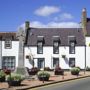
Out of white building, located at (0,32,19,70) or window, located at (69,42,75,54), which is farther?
window, located at (69,42,75,54)

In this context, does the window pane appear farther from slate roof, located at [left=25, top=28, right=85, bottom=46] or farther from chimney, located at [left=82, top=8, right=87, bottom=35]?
chimney, located at [left=82, top=8, right=87, bottom=35]

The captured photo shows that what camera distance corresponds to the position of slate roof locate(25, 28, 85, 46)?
67062 millimetres

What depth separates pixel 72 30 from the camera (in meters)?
69.8

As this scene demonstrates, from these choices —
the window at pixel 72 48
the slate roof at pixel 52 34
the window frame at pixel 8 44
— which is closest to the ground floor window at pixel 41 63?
the slate roof at pixel 52 34

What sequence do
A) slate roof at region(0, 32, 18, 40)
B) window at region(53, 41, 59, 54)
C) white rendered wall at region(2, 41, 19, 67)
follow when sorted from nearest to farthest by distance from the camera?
1. white rendered wall at region(2, 41, 19, 67)
2. slate roof at region(0, 32, 18, 40)
3. window at region(53, 41, 59, 54)

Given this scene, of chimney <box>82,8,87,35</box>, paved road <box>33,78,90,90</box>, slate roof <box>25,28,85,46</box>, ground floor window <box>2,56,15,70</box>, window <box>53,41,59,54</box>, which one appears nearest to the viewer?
paved road <box>33,78,90,90</box>

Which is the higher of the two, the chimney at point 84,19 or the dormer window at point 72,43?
the chimney at point 84,19

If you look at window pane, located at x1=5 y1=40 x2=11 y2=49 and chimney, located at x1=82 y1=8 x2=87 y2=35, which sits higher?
chimney, located at x1=82 y1=8 x2=87 y2=35

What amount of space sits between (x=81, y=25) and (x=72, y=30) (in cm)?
188

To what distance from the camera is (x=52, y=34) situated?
6894 centimetres

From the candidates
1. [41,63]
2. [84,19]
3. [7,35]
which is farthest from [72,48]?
[7,35]

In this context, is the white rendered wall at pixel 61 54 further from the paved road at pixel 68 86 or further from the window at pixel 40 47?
the paved road at pixel 68 86

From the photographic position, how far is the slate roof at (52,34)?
220ft

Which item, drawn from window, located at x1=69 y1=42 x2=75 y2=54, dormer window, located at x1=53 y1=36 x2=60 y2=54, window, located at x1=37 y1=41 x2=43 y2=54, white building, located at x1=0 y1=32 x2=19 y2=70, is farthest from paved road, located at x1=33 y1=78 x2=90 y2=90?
window, located at x1=37 y1=41 x2=43 y2=54
